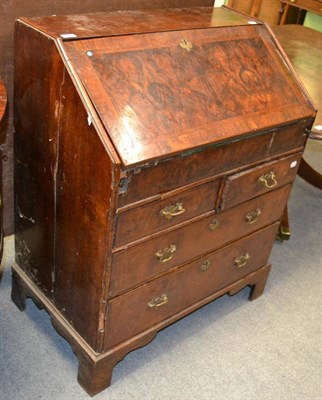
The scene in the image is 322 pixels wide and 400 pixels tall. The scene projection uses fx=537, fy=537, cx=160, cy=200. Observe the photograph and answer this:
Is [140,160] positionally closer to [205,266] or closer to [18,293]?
[205,266]

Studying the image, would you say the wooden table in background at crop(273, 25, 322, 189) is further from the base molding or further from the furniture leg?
the furniture leg

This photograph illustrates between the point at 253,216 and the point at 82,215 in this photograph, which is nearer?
the point at 82,215

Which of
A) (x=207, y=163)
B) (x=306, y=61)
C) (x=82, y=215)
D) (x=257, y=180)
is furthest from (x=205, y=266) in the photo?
(x=306, y=61)

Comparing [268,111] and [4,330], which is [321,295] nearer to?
[268,111]

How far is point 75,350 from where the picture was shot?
1973mm

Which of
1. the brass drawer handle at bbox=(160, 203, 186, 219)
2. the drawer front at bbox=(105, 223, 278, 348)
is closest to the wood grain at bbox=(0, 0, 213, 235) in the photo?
the brass drawer handle at bbox=(160, 203, 186, 219)

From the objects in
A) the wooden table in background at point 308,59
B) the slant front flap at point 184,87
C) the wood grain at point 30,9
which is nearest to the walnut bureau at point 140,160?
the slant front flap at point 184,87

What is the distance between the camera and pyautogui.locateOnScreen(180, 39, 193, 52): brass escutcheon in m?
1.78

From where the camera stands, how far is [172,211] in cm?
175

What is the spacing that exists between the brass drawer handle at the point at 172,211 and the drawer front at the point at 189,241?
0.29 ft

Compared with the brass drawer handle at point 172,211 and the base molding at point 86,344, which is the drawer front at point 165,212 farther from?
the base molding at point 86,344

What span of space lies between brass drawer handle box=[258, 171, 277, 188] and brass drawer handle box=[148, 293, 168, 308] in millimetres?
562

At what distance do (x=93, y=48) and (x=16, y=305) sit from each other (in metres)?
1.25

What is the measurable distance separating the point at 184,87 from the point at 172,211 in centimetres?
40
